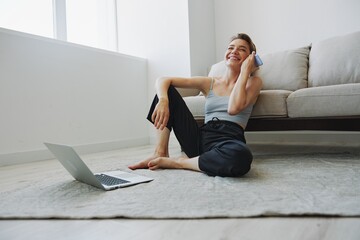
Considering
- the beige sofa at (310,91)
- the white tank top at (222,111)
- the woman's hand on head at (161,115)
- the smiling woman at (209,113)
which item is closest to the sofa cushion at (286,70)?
the beige sofa at (310,91)

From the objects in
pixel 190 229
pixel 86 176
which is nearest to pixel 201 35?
pixel 86 176

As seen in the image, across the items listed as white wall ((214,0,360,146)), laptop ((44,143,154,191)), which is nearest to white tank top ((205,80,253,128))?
laptop ((44,143,154,191))

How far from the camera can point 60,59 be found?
237 cm

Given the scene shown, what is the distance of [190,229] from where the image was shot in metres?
0.73

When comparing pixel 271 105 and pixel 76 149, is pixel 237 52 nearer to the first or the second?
pixel 271 105

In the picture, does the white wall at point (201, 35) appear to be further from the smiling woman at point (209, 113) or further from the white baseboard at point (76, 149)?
the smiling woman at point (209, 113)

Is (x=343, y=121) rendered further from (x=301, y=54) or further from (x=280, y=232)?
(x=280, y=232)

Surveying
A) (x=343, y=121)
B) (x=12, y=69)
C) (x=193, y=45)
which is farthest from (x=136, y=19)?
(x=343, y=121)

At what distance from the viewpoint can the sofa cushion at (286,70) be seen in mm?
2260

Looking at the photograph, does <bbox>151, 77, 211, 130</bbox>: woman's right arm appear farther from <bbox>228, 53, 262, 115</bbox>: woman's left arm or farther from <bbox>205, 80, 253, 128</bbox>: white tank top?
<bbox>228, 53, 262, 115</bbox>: woman's left arm

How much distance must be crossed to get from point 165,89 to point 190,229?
3.13 feet

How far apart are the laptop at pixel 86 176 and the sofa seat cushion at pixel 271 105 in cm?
88

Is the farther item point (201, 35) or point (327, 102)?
point (201, 35)

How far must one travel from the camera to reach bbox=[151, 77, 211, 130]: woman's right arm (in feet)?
4.73
